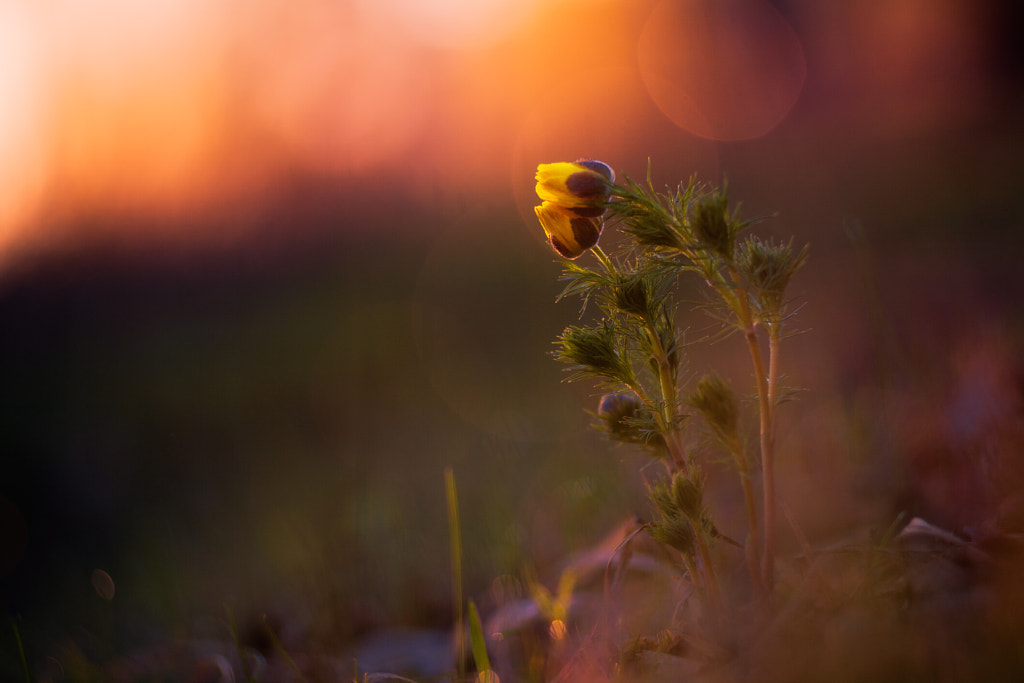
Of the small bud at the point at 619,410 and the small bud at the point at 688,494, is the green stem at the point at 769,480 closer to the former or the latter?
the small bud at the point at 688,494

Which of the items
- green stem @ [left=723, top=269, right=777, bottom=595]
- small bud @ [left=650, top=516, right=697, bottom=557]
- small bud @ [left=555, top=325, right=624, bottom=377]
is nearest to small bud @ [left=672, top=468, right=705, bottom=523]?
small bud @ [left=650, top=516, right=697, bottom=557]

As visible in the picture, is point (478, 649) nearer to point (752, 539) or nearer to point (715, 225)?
point (752, 539)

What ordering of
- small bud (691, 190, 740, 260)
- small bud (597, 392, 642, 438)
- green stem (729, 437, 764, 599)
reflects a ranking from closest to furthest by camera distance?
small bud (691, 190, 740, 260)
green stem (729, 437, 764, 599)
small bud (597, 392, 642, 438)

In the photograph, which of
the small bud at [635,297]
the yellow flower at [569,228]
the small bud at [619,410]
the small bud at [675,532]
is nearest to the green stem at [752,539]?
the small bud at [675,532]

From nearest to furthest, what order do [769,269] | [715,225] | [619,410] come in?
1. [715,225]
2. [769,269]
3. [619,410]

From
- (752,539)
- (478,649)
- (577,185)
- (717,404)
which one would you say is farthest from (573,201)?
(478,649)

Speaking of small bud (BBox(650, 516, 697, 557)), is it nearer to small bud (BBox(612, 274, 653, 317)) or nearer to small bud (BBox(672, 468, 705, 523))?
small bud (BBox(672, 468, 705, 523))

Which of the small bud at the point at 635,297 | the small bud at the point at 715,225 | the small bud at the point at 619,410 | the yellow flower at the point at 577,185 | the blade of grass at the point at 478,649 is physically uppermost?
the yellow flower at the point at 577,185

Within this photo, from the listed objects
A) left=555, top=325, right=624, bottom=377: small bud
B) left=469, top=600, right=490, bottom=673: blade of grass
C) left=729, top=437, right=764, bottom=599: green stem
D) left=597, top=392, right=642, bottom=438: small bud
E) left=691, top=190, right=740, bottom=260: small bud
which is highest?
left=691, top=190, right=740, bottom=260: small bud
